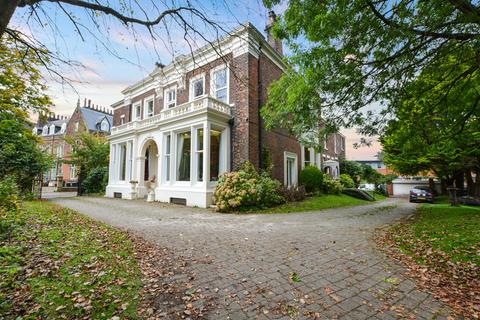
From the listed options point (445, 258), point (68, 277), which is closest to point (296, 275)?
point (445, 258)

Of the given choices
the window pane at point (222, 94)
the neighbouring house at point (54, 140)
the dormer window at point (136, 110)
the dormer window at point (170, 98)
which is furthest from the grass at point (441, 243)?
the neighbouring house at point (54, 140)

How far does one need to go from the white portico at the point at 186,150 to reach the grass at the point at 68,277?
6.19m

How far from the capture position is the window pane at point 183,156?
12.2 meters

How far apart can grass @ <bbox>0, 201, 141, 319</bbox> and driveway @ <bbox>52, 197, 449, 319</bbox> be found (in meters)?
0.75

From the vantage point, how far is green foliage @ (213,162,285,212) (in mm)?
9375

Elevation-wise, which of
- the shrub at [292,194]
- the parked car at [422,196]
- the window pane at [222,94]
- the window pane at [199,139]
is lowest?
the parked car at [422,196]

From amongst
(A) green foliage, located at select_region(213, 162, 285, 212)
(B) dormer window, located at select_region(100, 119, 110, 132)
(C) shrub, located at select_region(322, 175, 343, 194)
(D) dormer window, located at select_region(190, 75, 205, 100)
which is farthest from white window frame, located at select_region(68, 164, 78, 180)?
(C) shrub, located at select_region(322, 175, 343, 194)

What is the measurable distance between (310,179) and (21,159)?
1689cm

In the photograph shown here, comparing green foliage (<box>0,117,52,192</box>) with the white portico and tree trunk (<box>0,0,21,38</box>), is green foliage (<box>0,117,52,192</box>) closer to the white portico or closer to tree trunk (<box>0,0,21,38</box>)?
the white portico

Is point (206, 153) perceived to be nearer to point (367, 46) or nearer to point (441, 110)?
point (367, 46)

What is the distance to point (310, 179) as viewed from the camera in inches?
596

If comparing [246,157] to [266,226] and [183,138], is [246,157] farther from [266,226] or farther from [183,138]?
[266,226]

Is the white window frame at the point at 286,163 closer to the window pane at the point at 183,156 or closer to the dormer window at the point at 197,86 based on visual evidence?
the window pane at the point at 183,156

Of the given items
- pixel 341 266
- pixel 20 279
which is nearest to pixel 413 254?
pixel 341 266
